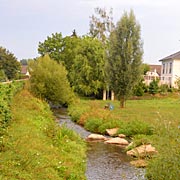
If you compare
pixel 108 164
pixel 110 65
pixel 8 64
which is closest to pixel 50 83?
pixel 110 65

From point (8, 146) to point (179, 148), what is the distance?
17.1ft

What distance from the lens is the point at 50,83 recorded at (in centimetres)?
3394

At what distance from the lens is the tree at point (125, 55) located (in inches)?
1224

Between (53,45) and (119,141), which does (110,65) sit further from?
(53,45)

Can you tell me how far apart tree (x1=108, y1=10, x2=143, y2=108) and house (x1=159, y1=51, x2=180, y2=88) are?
20134mm

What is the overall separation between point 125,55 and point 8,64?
3420 cm

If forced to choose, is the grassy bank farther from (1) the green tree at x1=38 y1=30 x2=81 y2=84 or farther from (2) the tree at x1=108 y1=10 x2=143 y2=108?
(1) the green tree at x1=38 y1=30 x2=81 y2=84

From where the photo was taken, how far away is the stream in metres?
11.8

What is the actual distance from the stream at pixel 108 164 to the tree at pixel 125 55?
1451 centimetres

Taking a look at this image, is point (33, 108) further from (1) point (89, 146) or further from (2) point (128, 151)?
(2) point (128, 151)

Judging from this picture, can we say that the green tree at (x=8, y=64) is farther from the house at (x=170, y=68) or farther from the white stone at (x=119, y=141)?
the white stone at (x=119, y=141)

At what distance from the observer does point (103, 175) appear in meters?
12.0

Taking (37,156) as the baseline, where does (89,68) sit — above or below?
above

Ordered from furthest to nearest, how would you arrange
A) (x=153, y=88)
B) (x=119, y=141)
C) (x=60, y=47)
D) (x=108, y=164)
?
(x=60, y=47) < (x=153, y=88) < (x=119, y=141) < (x=108, y=164)
